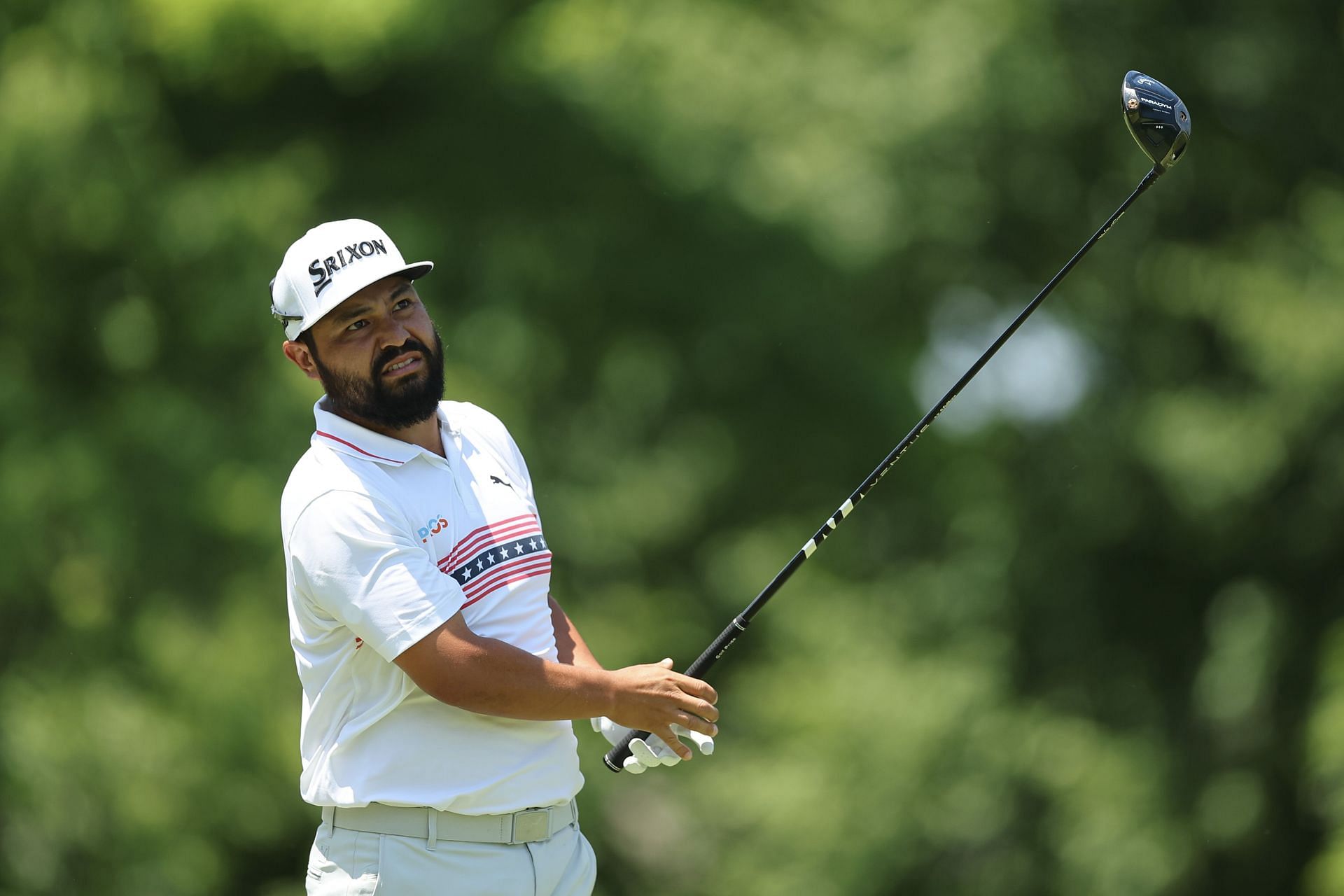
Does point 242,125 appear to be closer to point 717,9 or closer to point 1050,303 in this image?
point 717,9

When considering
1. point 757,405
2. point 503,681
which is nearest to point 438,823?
point 503,681

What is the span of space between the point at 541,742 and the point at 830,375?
5.70 meters

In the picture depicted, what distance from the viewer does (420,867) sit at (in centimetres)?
243

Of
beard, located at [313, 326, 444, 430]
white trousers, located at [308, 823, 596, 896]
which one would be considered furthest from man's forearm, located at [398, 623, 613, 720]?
beard, located at [313, 326, 444, 430]

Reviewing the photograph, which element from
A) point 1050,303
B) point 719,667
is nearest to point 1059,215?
point 1050,303

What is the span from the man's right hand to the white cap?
0.71 metres

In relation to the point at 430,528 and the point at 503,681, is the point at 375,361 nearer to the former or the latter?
the point at 430,528

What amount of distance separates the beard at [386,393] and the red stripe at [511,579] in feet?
0.91

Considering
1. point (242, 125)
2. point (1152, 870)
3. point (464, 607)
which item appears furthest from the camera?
point (242, 125)

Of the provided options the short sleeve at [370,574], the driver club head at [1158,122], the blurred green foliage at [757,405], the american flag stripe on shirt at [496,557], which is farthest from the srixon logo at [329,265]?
the blurred green foliage at [757,405]

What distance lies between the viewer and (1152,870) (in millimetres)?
7312

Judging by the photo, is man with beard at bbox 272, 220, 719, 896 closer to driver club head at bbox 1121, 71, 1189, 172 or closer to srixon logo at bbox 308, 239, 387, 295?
srixon logo at bbox 308, 239, 387, 295

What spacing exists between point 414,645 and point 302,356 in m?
0.58

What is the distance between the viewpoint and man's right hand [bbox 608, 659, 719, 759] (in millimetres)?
2432
